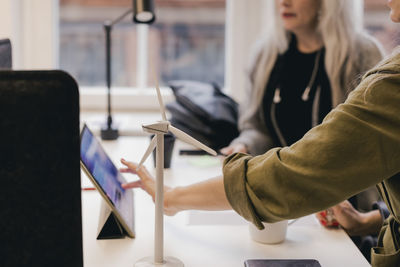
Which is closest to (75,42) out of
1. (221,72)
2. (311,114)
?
(221,72)

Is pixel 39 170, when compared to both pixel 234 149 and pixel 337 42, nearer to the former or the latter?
pixel 234 149

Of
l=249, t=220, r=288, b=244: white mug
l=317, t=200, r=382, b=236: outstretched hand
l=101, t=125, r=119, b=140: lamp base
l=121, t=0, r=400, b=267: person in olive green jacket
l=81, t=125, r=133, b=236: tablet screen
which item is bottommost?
l=101, t=125, r=119, b=140: lamp base

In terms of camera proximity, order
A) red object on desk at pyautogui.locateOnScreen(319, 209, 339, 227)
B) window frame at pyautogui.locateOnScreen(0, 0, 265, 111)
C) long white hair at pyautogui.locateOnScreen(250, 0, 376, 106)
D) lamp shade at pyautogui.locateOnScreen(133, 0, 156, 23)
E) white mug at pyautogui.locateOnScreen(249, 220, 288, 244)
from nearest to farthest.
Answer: white mug at pyautogui.locateOnScreen(249, 220, 288, 244), red object on desk at pyautogui.locateOnScreen(319, 209, 339, 227), lamp shade at pyautogui.locateOnScreen(133, 0, 156, 23), long white hair at pyautogui.locateOnScreen(250, 0, 376, 106), window frame at pyautogui.locateOnScreen(0, 0, 265, 111)

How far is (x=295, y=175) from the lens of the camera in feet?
2.77

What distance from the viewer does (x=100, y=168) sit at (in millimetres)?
1109

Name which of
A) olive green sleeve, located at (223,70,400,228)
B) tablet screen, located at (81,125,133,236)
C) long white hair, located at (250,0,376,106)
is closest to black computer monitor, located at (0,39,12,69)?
tablet screen, located at (81,125,133,236)

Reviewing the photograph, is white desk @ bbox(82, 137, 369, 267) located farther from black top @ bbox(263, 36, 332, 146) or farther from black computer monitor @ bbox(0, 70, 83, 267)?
black top @ bbox(263, 36, 332, 146)

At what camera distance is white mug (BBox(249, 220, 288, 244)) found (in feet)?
3.62

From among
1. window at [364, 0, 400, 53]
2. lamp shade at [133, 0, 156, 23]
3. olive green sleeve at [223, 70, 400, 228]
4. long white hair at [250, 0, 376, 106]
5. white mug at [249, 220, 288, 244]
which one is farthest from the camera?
window at [364, 0, 400, 53]

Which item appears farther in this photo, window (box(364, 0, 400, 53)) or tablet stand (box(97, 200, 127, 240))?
window (box(364, 0, 400, 53))

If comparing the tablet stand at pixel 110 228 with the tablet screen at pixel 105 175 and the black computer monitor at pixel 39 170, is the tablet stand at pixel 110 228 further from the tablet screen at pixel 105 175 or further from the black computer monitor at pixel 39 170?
the black computer monitor at pixel 39 170

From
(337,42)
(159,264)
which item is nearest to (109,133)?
(337,42)

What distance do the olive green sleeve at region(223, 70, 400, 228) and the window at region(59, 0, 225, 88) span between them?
1980mm

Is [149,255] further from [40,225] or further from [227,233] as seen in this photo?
[40,225]
